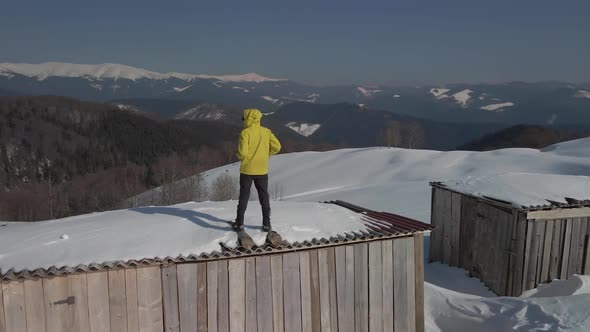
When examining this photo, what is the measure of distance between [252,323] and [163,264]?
5.42 ft

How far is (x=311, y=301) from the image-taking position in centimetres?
692

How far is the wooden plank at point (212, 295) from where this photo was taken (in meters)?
6.40

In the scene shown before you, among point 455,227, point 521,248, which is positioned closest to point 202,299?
point 521,248

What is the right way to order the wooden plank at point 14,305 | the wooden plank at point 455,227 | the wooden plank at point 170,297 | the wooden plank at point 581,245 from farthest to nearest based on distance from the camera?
1. the wooden plank at point 455,227
2. the wooden plank at point 581,245
3. the wooden plank at point 170,297
4. the wooden plank at point 14,305

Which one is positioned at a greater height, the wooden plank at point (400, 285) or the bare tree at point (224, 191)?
the wooden plank at point (400, 285)

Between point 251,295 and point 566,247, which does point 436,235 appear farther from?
point 251,295

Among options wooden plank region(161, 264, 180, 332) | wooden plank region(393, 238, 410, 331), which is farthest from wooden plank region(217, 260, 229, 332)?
wooden plank region(393, 238, 410, 331)

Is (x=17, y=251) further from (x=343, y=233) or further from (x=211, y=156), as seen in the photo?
(x=211, y=156)

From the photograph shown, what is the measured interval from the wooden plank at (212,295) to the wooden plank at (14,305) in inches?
93.4

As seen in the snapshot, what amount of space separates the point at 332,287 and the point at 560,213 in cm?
687

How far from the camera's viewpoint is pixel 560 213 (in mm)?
10492

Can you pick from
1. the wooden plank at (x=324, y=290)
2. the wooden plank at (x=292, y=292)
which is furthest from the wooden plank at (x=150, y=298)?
the wooden plank at (x=324, y=290)

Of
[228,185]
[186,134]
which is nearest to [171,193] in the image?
[228,185]

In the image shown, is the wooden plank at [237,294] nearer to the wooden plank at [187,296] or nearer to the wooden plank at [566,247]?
the wooden plank at [187,296]
